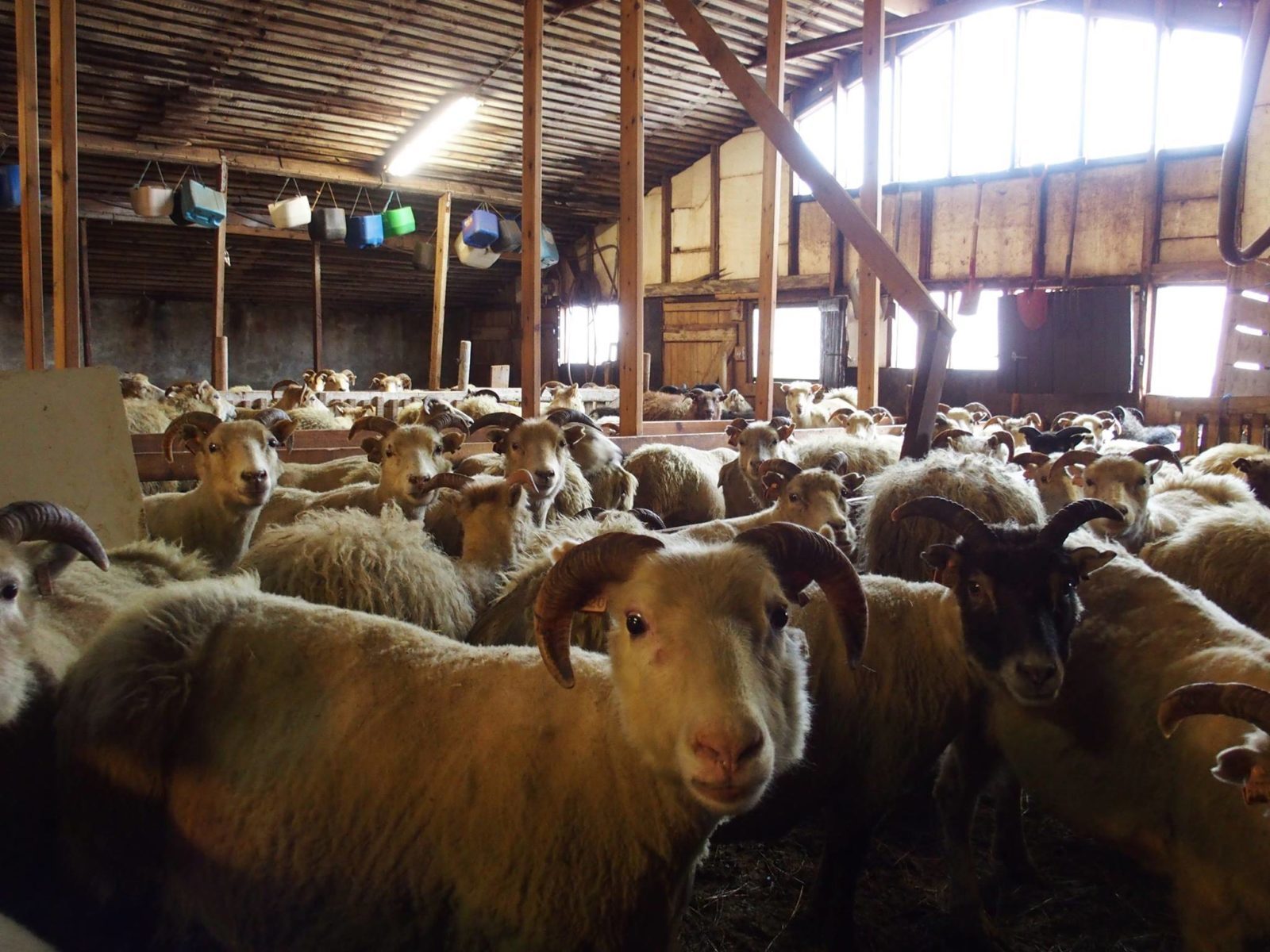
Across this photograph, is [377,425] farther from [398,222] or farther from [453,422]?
[398,222]

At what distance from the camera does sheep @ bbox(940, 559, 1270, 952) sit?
8.15ft

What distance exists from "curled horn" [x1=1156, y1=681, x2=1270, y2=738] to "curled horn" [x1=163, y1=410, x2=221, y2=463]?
5.38 metres

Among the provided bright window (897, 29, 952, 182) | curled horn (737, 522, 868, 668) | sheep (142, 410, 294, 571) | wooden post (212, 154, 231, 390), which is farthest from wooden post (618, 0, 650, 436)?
bright window (897, 29, 952, 182)

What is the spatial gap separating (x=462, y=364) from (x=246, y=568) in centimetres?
1227

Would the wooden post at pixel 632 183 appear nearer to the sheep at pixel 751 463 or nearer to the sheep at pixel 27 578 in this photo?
the sheep at pixel 751 463

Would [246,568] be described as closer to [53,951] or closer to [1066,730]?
[53,951]

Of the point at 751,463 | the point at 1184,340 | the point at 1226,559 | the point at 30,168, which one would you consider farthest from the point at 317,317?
the point at 1184,340

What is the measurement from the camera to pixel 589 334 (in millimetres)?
26031

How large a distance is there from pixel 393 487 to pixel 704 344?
18193 mm

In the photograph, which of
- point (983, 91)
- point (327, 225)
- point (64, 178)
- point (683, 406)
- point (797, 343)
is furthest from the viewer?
point (797, 343)

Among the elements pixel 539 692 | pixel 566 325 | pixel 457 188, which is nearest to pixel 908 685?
pixel 539 692

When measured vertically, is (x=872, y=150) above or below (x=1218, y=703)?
above

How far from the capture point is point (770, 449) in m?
7.48

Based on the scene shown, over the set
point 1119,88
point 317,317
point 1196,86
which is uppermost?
point 1119,88
